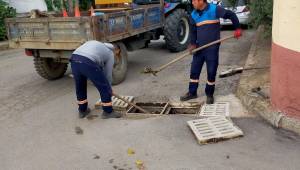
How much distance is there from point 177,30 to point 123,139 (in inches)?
230

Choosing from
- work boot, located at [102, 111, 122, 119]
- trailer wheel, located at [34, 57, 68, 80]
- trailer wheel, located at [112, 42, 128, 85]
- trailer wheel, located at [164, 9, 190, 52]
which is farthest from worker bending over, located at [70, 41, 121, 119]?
trailer wheel, located at [164, 9, 190, 52]

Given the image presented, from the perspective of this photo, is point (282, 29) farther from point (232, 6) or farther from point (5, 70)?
point (5, 70)

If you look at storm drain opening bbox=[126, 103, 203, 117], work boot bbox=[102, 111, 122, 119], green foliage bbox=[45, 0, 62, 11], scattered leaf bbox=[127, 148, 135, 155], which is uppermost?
green foliage bbox=[45, 0, 62, 11]

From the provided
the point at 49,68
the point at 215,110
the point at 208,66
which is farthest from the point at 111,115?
the point at 49,68

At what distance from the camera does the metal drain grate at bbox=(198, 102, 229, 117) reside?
18.4ft

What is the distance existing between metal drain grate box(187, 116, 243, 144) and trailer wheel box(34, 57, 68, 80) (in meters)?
4.16

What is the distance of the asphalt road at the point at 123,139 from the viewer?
4.32m

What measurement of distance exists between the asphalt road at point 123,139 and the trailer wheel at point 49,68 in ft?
2.10

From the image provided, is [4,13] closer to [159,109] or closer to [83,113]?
[83,113]

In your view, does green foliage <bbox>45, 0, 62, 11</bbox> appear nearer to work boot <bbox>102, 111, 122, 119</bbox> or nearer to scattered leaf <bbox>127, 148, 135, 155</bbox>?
work boot <bbox>102, 111, 122, 119</bbox>

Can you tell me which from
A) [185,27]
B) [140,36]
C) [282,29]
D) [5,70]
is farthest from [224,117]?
[5,70]

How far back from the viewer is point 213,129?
16.3 feet

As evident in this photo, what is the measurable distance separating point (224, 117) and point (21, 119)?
10.6 ft

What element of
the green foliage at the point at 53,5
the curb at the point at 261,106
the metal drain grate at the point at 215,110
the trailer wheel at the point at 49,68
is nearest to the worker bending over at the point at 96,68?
the metal drain grate at the point at 215,110
